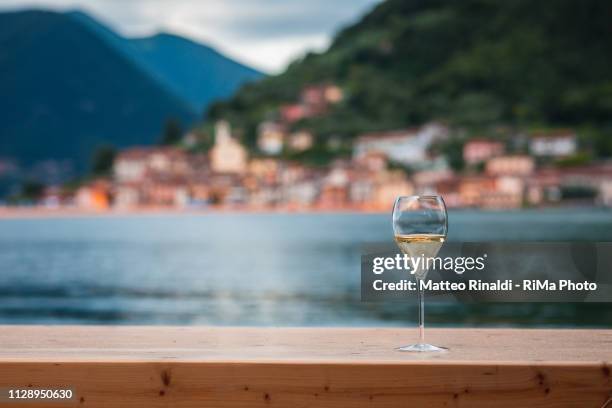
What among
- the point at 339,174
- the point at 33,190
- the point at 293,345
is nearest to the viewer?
the point at 293,345

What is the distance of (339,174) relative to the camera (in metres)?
106

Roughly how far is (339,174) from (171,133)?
3541cm

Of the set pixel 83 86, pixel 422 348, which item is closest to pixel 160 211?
pixel 83 86

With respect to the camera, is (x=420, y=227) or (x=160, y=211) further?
(x=160, y=211)

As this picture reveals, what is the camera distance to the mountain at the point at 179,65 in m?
188

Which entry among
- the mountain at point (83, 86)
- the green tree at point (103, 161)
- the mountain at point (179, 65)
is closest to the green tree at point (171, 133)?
the green tree at point (103, 161)

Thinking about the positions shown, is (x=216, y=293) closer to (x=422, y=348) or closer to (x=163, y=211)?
(x=422, y=348)

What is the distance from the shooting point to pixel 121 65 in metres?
178

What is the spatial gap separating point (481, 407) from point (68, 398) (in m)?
0.71

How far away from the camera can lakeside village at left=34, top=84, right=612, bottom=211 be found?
103 metres

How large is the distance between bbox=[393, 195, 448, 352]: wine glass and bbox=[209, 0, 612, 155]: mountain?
106067 mm

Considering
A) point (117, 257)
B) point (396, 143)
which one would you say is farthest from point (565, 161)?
point (117, 257)

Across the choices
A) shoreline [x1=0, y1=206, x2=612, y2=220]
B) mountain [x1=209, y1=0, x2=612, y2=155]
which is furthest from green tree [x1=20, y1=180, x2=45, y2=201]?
mountain [x1=209, y1=0, x2=612, y2=155]

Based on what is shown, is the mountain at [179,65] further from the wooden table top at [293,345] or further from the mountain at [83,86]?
the wooden table top at [293,345]
